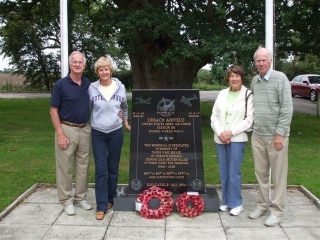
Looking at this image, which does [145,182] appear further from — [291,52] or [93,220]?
[291,52]

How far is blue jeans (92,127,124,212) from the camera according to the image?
4.85 m

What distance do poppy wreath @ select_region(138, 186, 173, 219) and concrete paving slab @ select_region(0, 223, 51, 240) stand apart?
1114 millimetres

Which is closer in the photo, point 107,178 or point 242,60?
point 107,178

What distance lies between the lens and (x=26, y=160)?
7.80 m

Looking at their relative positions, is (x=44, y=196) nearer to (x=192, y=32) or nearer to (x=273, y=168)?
(x=273, y=168)

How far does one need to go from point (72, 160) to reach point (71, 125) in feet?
1.51

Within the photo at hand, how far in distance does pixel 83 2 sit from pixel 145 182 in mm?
14306

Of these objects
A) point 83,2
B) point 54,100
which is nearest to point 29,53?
point 83,2

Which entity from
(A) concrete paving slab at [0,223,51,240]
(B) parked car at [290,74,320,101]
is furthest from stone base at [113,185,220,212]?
(B) parked car at [290,74,320,101]

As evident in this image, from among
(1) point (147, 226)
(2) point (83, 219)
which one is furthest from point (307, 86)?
(2) point (83, 219)

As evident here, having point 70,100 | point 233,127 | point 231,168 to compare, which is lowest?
point 231,168

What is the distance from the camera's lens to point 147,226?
15.1ft

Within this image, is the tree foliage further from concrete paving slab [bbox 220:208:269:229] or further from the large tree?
concrete paving slab [bbox 220:208:269:229]

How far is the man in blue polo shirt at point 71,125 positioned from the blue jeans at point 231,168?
167 centimetres
